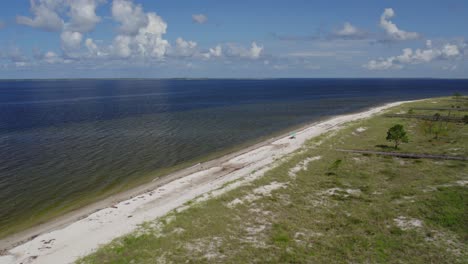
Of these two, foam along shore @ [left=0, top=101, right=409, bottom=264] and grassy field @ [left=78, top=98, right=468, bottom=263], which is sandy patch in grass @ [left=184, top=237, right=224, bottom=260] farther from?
foam along shore @ [left=0, top=101, right=409, bottom=264]

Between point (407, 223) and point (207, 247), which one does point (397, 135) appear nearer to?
point (407, 223)

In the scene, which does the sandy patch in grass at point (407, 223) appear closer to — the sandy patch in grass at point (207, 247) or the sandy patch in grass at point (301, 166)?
the sandy patch in grass at point (301, 166)

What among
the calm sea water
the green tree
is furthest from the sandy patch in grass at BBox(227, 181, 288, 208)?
the green tree

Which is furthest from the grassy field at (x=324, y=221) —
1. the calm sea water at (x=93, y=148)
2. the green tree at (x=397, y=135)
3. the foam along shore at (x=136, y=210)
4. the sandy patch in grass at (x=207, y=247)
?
the calm sea water at (x=93, y=148)

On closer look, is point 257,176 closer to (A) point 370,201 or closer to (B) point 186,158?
(A) point 370,201

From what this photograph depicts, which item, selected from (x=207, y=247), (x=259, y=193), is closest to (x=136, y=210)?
(x=207, y=247)

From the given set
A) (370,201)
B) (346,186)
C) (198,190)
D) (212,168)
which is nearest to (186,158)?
(212,168)
